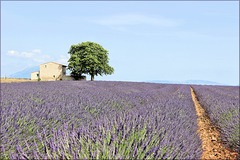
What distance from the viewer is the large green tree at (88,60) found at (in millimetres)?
28141

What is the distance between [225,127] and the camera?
4020 mm

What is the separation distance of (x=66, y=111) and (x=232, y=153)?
10.2ft

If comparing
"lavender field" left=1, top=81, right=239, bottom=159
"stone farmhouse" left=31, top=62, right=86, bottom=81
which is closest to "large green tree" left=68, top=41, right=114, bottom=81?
"stone farmhouse" left=31, top=62, right=86, bottom=81

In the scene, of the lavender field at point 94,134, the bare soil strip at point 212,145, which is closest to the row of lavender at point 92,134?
the lavender field at point 94,134

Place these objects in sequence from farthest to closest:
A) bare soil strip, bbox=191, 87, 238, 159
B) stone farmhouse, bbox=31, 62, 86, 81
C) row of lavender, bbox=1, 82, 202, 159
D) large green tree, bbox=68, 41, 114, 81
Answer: stone farmhouse, bbox=31, 62, 86, 81, large green tree, bbox=68, 41, 114, 81, bare soil strip, bbox=191, 87, 238, 159, row of lavender, bbox=1, 82, 202, 159

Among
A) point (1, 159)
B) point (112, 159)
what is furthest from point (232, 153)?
point (1, 159)

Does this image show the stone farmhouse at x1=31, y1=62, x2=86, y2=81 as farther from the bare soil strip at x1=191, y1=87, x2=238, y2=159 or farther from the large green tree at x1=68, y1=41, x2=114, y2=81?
the bare soil strip at x1=191, y1=87, x2=238, y2=159

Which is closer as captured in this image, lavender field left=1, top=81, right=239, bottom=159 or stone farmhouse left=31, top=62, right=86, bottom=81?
lavender field left=1, top=81, right=239, bottom=159

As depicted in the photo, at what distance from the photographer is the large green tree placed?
28.1 m

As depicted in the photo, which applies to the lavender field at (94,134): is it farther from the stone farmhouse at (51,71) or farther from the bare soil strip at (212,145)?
the stone farmhouse at (51,71)

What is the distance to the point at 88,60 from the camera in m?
28.1

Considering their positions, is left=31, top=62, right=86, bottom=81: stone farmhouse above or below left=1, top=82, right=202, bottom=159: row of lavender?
above

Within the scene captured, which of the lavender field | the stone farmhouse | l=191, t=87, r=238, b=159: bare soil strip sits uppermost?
the stone farmhouse

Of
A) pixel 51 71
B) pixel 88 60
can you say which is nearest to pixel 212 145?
pixel 88 60
